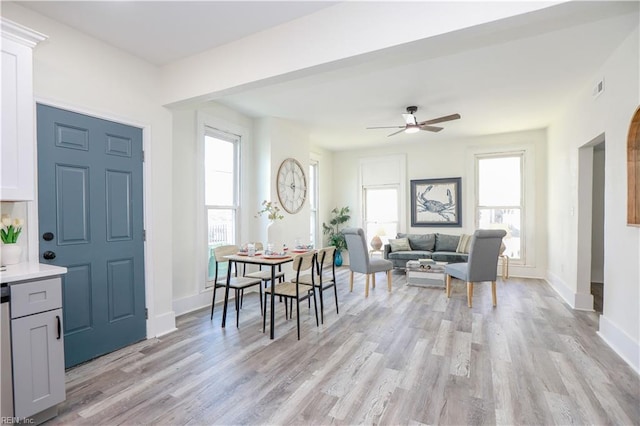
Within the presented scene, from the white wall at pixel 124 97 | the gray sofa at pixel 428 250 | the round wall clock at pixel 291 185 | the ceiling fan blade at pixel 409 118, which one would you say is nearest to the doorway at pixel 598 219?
the gray sofa at pixel 428 250

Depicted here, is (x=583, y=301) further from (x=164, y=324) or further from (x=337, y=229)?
(x=164, y=324)

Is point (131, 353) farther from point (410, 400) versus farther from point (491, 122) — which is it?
point (491, 122)

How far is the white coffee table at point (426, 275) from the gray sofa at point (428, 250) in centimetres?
78

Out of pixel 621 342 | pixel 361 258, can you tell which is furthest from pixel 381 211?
pixel 621 342

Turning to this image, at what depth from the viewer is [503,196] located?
6270 millimetres

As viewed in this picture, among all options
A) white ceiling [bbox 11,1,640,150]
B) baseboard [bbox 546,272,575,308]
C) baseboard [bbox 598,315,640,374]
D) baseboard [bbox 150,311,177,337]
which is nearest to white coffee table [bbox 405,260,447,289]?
baseboard [bbox 546,272,575,308]

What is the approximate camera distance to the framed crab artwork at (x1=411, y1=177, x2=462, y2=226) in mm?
6574

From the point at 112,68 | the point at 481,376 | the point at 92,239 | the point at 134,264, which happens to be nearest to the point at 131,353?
the point at 134,264

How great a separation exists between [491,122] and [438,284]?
2933mm

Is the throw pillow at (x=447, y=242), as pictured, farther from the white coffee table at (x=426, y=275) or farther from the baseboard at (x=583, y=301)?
the baseboard at (x=583, y=301)

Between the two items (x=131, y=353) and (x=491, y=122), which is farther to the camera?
(x=491, y=122)

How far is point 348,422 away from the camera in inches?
73.4

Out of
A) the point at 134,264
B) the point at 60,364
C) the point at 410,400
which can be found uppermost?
the point at 134,264

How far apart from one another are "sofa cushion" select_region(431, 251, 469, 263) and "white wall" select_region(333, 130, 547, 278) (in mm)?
865
